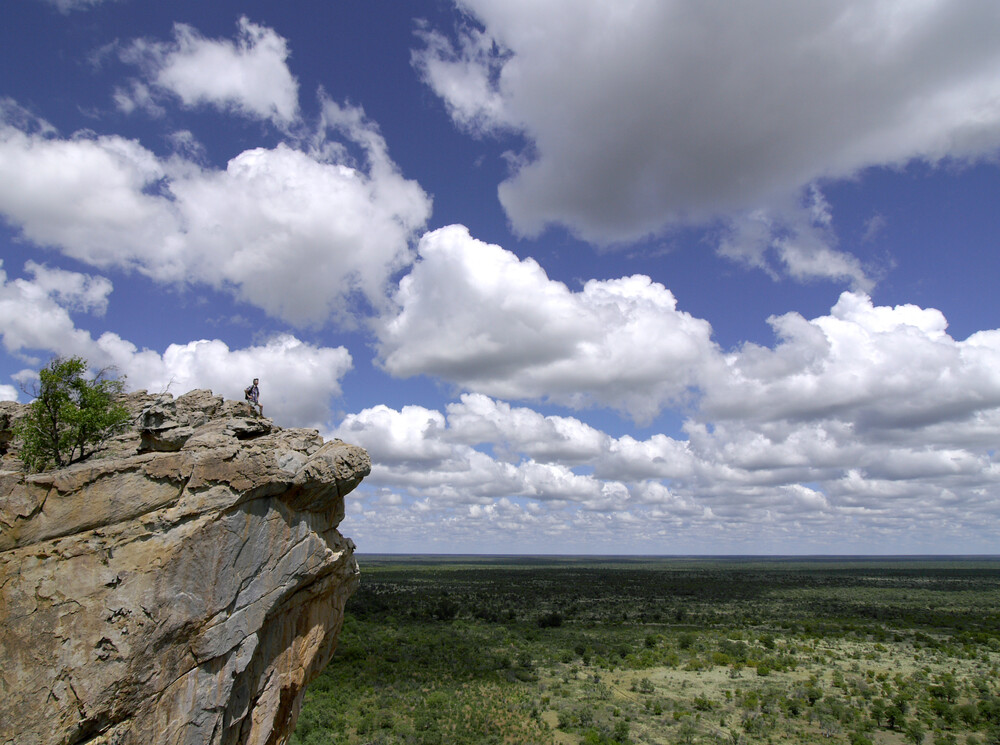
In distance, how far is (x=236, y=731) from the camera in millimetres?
14664

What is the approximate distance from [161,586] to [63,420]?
24.2ft

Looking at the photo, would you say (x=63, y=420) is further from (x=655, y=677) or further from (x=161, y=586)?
(x=655, y=677)

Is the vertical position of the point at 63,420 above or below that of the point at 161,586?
above

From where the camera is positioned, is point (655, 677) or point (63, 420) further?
point (655, 677)

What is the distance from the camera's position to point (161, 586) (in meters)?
12.7

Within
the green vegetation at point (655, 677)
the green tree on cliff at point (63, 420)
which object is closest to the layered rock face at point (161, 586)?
the green tree on cliff at point (63, 420)

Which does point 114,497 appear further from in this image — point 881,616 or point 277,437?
point 881,616

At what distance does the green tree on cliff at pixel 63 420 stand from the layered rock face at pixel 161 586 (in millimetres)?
1242

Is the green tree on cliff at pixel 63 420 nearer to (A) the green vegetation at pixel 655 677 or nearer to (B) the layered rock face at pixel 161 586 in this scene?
(B) the layered rock face at pixel 161 586

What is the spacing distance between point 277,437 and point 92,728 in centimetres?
781

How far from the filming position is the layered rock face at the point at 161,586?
11.8 metres

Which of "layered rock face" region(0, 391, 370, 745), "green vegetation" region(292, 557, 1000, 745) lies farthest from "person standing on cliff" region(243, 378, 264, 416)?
"green vegetation" region(292, 557, 1000, 745)

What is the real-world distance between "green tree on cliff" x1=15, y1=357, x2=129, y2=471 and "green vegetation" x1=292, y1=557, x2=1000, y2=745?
964 inches

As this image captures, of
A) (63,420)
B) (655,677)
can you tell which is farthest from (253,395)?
(655,677)
